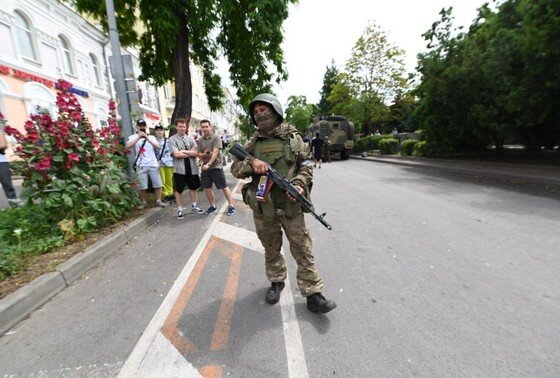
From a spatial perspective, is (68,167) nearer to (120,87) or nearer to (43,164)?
(43,164)

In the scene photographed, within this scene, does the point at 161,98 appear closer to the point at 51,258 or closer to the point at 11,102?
the point at 11,102

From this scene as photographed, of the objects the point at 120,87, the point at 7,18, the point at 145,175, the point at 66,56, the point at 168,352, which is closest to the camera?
the point at 168,352

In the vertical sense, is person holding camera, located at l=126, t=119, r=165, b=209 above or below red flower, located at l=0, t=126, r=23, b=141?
below

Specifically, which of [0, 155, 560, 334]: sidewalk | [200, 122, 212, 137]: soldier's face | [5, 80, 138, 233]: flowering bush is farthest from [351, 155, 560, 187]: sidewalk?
[5, 80, 138, 233]: flowering bush

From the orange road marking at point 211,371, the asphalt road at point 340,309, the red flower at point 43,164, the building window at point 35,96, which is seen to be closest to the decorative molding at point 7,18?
the building window at point 35,96

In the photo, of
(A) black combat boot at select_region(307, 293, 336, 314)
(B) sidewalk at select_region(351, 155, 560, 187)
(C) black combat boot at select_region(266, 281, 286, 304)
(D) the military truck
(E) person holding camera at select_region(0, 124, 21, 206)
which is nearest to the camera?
(A) black combat boot at select_region(307, 293, 336, 314)

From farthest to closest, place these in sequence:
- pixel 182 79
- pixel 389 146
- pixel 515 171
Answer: pixel 389 146 < pixel 182 79 < pixel 515 171

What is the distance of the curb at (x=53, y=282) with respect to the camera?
2.61 metres

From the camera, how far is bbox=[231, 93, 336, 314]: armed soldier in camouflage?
2557mm

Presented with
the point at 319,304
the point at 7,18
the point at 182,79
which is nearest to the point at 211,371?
the point at 319,304

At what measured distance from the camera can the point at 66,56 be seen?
16.8 meters

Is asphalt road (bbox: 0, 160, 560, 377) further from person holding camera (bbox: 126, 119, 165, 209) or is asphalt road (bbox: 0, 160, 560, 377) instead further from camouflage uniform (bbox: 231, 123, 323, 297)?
person holding camera (bbox: 126, 119, 165, 209)

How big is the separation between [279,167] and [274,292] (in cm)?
123

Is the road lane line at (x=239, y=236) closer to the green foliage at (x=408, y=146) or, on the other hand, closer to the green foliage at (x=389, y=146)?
the green foliage at (x=408, y=146)
